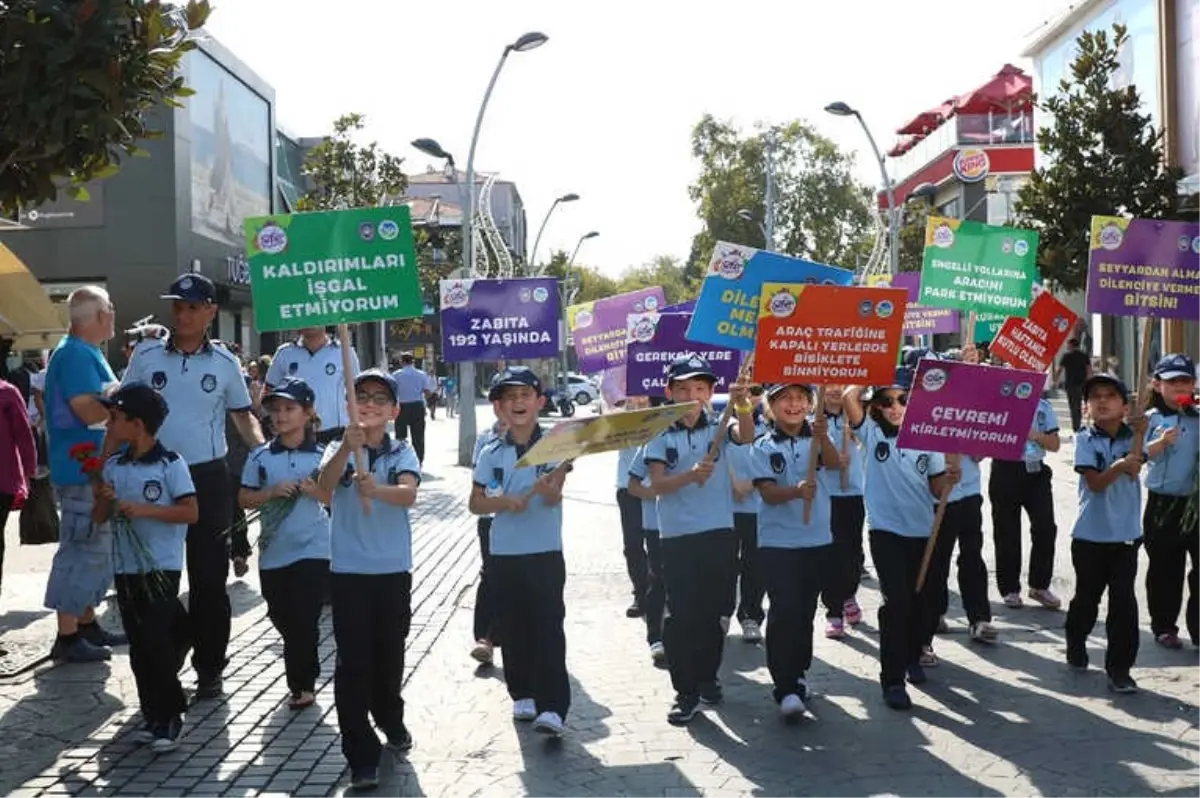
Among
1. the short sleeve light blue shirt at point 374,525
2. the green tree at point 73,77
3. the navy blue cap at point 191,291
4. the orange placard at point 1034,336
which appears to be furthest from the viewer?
the orange placard at point 1034,336

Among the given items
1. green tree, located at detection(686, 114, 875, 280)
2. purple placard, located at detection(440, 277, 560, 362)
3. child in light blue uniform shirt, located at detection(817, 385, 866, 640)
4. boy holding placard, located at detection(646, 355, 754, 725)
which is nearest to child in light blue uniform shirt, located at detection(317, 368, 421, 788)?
boy holding placard, located at detection(646, 355, 754, 725)

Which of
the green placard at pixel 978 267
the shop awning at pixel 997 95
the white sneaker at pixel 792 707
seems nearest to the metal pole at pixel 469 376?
the green placard at pixel 978 267

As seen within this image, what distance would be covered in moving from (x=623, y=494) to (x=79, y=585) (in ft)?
11.4

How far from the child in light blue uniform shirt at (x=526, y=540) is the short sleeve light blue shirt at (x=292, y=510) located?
87 centimetres

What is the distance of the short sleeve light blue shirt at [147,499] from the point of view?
6328 millimetres

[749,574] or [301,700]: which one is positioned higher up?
[749,574]

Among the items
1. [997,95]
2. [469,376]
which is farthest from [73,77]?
[997,95]

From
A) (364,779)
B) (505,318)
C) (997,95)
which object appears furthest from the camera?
(997,95)

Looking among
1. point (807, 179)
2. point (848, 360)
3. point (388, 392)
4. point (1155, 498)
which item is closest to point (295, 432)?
point (388, 392)

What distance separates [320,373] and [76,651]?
8.47 feet

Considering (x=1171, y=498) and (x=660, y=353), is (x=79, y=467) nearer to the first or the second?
(x=660, y=353)

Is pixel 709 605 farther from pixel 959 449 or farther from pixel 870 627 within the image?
pixel 870 627

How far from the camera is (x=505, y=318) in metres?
10.4

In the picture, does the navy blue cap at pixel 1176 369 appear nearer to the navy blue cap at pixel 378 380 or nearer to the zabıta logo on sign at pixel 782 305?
the zabıta logo on sign at pixel 782 305
